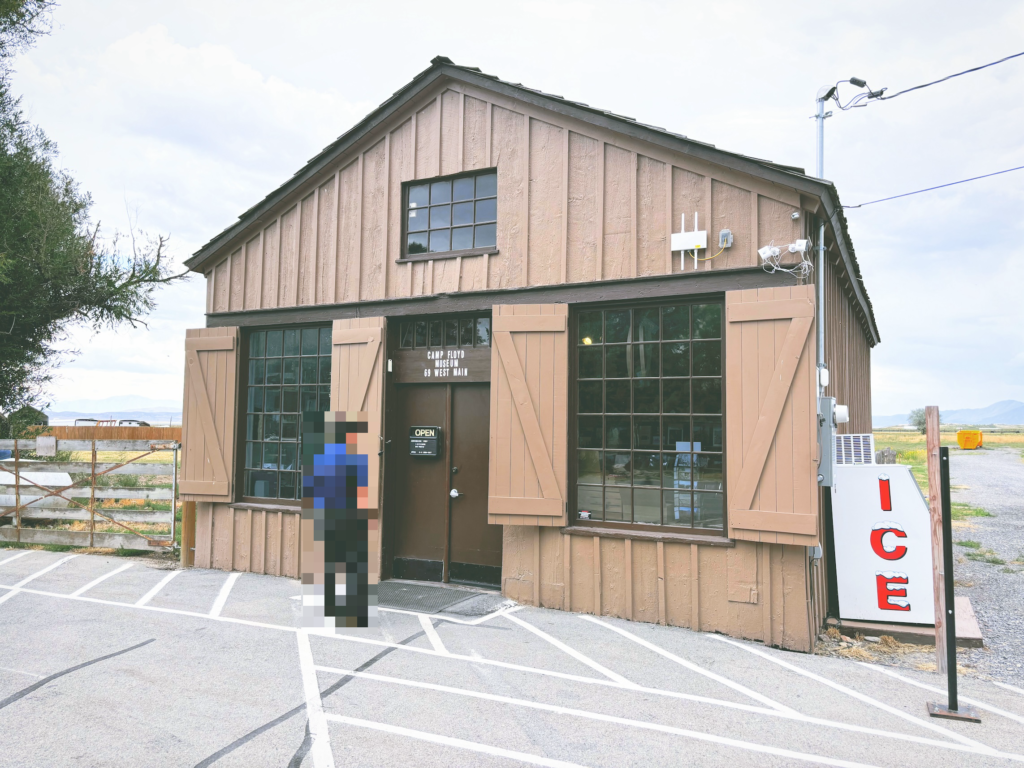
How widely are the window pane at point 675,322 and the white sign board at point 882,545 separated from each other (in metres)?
2.14

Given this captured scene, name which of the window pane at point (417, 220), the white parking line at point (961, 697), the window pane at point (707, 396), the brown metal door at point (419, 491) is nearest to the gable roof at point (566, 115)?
the window pane at point (417, 220)

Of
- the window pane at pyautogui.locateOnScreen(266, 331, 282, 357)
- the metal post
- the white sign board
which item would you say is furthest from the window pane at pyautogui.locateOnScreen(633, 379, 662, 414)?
the window pane at pyautogui.locateOnScreen(266, 331, 282, 357)

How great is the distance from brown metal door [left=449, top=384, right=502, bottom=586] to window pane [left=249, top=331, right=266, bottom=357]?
2.93 meters

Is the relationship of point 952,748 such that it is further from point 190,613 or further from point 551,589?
point 190,613

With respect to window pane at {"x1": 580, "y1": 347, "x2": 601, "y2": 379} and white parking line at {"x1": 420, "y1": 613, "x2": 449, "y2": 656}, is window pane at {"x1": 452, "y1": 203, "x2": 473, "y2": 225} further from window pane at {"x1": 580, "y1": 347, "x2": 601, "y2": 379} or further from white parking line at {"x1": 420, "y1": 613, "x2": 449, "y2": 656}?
white parking line at {"x1": 420, "y1": 613, "x2": 449, "y2": 656}

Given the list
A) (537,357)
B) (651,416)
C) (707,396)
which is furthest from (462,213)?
(707,396)

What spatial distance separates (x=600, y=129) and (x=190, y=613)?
252 inches

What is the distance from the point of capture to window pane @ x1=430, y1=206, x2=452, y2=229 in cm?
756

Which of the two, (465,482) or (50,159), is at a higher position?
(50,159)

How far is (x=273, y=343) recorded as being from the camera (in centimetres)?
852

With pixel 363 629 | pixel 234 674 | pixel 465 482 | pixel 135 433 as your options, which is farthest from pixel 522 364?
pixel 135 433

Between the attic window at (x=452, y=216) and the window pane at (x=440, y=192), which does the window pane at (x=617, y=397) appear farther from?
the window pane at (x=440, y=192)

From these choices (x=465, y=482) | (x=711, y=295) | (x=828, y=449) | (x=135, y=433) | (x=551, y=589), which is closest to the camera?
(x=828, y=449)

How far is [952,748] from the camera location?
151 inches
